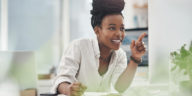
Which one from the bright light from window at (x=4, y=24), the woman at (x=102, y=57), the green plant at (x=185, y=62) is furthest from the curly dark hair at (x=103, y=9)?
the bright light from window at (x=4, y=24)

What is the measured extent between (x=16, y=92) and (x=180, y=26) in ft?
1.50

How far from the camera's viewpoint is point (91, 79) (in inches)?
25.1

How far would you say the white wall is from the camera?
1.97 ft

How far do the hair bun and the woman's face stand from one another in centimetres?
2

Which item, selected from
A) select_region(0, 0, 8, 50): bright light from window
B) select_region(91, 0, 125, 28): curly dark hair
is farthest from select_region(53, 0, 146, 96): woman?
select_region(0, 0, 8, 50): bright light from window

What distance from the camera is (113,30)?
1.92ft

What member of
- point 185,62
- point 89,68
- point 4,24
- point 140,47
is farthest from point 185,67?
point 4,24

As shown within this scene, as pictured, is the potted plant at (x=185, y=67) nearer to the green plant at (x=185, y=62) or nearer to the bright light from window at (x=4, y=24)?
the green plant at (x=185, y=62)

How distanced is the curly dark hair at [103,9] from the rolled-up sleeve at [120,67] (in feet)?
0.31

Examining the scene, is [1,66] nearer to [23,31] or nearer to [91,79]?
[91,79]

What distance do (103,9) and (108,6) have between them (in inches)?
0.5

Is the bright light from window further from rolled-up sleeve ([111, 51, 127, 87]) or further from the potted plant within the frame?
the potted plant

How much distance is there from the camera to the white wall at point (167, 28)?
1.97ft

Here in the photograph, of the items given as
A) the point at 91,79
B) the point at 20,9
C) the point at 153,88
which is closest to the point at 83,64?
the point at 91,79
